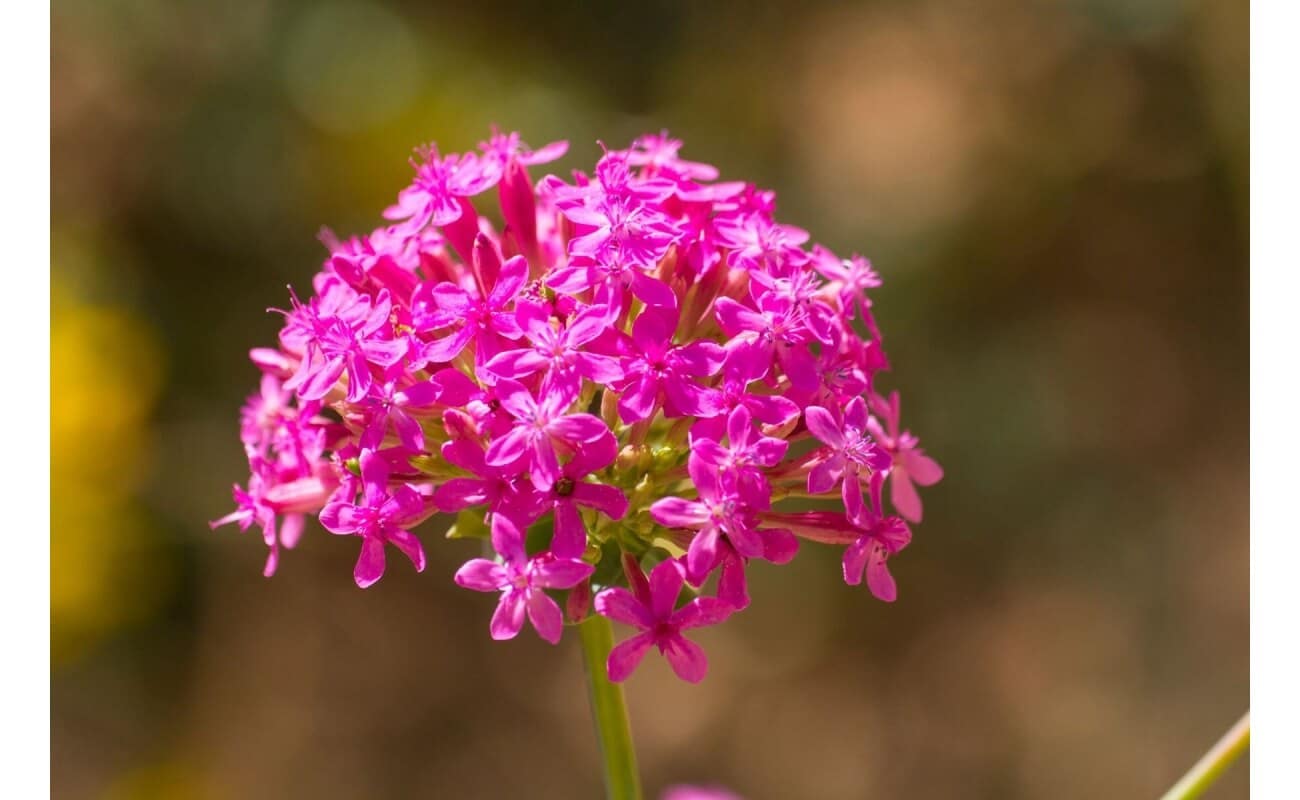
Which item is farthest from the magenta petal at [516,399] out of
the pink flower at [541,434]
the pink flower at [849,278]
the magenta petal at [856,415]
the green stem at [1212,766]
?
the green stem at [1212,766]

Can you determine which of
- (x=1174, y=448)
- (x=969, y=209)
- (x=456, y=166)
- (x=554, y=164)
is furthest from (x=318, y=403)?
(x=1174, y=448)

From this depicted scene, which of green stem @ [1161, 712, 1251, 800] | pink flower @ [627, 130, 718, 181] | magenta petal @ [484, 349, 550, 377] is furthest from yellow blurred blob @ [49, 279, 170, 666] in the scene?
green stem @ [1161, 712, 1251, 800]

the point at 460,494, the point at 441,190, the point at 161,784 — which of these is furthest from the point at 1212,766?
the point at 161,784

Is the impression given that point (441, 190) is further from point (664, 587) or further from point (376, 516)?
point (664, 587)

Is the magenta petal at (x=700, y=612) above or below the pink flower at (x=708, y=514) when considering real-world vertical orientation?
below

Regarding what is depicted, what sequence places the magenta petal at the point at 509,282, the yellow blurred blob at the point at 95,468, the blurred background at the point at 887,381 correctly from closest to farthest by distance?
the magenta petal at the point at 509,282 < the yellow blurred blob at the point at 95,468 < the blurred background at the point at 887,381

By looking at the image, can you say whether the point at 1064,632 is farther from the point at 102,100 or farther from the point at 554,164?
the point at 102,100

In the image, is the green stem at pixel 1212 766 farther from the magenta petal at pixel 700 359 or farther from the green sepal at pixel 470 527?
the green sepal at pixel 470 527

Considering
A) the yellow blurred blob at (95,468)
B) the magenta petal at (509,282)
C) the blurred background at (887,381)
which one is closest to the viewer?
the magenta petal at (509,282)
